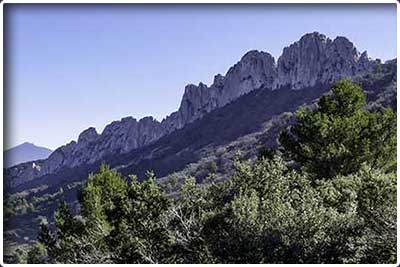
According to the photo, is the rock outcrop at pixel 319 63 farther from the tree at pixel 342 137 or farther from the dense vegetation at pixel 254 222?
the dense vegetation at pixel 254 222

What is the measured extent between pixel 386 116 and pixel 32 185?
145 ft

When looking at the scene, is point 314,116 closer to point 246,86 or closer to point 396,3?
point 396,3

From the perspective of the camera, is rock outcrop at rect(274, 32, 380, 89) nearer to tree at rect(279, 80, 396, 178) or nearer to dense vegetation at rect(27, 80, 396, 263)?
tree at rect(279, 80, 396, 178)

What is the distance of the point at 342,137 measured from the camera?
10445 millimetres

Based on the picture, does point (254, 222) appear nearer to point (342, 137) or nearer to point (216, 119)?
point (342, 137)

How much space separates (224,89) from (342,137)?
52159 millimetres

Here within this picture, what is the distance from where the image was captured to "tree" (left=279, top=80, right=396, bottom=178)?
10.0 meters

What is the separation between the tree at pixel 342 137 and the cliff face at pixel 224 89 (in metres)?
44.3

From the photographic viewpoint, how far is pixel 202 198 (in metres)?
6.36

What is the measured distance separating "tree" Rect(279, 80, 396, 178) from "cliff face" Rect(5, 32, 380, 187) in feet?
145

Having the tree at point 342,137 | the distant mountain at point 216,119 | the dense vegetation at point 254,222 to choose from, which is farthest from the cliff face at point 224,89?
the dense vegetation at point 254,222

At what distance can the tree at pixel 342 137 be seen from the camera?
10.0m

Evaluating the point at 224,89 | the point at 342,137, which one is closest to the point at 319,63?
the point at 224,89

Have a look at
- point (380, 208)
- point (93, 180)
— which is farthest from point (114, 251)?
point (93, 180)
